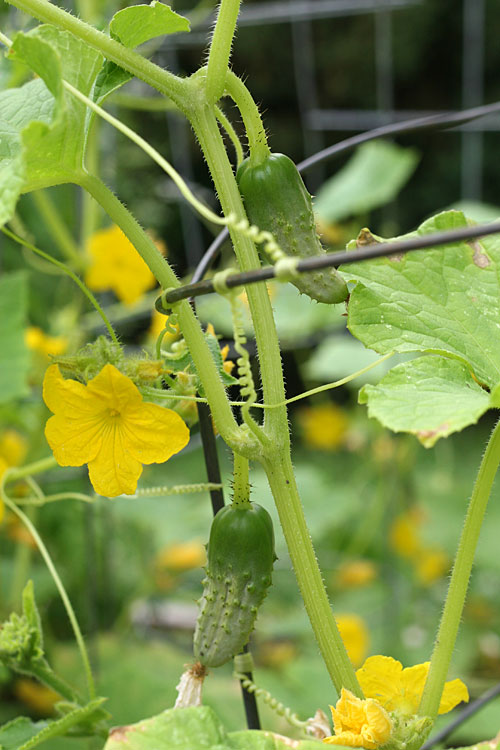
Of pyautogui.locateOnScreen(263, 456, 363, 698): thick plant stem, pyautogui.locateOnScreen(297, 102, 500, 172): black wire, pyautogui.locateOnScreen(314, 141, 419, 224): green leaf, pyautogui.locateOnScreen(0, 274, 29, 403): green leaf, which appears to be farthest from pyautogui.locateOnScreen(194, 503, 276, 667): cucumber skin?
pyautogui.locateOnScreen(314, 141, 419, 224): green leaf

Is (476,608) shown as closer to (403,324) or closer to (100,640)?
(100,640)

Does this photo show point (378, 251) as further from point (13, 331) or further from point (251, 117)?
point (13, 331)

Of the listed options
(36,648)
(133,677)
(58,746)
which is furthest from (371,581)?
(36,648)

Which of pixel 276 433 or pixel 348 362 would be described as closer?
pixel 276 433

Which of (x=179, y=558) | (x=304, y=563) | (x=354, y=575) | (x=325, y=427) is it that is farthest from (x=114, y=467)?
(x=325, y=427)

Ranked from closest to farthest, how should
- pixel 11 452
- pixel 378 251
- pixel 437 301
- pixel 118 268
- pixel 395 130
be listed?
pixel 378 251, pixel 437 301, pixel 395 130, pixel 11 452, pixel 118 268
